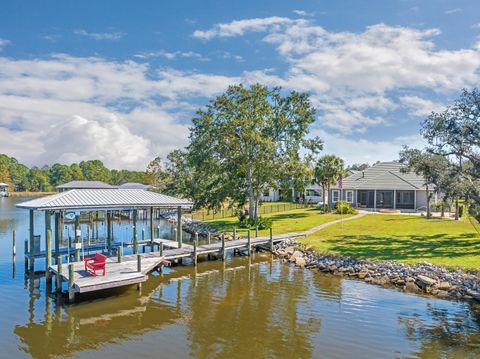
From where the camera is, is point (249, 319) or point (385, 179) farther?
point (385, 179)

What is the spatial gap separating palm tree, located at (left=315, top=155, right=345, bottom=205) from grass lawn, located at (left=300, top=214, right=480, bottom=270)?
1004 centimetres

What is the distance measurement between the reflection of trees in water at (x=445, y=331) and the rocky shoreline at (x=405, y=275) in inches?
60.3

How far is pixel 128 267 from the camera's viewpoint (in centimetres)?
2144

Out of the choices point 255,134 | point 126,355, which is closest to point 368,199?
point 255,134

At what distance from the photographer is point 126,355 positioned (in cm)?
1266

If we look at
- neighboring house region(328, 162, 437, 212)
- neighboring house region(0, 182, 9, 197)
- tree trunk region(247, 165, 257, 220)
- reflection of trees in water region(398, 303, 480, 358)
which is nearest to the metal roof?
tree trunk region(247, 165, 257, 220)

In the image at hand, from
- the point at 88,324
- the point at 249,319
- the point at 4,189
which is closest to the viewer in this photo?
the point at 88,324

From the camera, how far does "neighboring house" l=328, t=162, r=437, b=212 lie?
4962 centimetres

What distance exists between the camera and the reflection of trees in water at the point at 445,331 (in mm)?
12906

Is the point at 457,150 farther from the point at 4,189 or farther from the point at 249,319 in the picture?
the point at 4,189

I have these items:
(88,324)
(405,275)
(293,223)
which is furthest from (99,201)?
(293,223)

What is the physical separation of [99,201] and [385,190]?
130ft

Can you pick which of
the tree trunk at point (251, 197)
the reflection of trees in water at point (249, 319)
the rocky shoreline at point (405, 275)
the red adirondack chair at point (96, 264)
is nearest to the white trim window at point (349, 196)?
the tree trunk at point (251, 197)

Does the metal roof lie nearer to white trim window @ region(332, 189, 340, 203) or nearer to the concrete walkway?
the concrete walkway
